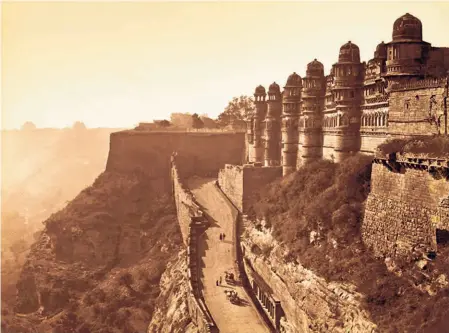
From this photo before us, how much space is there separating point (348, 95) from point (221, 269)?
1477cm

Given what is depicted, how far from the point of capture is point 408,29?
32.1m

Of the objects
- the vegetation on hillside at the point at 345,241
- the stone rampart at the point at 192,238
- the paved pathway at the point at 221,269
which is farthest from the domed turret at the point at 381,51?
the stone rampart at the point at 192,238

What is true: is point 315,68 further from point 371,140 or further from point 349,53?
point 371,140

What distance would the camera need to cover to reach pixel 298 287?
33.1m

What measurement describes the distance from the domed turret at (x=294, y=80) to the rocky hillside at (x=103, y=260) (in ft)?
58.8

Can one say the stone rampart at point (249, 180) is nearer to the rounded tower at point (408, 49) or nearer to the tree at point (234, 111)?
the rounded tower at point (408, 49)

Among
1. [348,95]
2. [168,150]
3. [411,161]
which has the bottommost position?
[168,150]

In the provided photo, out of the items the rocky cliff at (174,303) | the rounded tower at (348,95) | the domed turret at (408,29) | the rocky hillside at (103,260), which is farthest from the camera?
the rocky hillside at (103,260)

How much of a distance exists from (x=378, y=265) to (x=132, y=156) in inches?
1799

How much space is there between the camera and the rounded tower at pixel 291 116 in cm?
4988

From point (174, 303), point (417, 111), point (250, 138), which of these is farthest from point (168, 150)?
point (417, 111)

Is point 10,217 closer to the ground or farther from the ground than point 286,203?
closer to the ground

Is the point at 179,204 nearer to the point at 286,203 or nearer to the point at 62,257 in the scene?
the point at 62,257

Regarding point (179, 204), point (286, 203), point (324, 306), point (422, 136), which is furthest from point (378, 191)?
point (179, 204)
